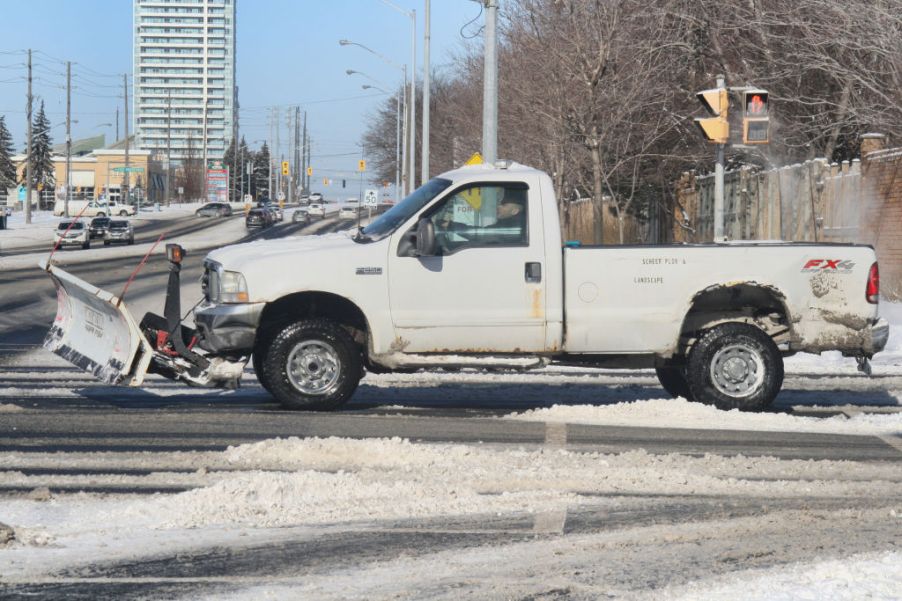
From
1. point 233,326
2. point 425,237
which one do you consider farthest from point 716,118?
point 233,326

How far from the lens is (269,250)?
449 inches

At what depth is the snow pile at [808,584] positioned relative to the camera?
5512 mm

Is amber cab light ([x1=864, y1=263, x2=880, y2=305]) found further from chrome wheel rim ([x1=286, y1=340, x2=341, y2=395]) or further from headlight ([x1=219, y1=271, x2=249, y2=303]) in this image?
headlight ([x1=219, y1=271, x2=249, y2=303])

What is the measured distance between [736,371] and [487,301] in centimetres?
232

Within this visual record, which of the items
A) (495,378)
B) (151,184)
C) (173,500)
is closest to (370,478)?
(173,500)

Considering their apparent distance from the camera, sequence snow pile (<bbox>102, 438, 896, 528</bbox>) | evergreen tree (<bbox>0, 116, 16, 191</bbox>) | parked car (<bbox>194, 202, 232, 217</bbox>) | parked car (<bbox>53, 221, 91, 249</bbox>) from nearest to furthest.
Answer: snow pile (<bbox>102, 438, 896, 528</bbox>), parked car (<bbox>53, 221, 91, 249</bbox>), parked car (<bbox>194, 202, 232, 217</bbox>), evergreen tree (<bbox>0, 116, 16, 191</bbox>)

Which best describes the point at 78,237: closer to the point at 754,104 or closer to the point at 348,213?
the point at 754,104

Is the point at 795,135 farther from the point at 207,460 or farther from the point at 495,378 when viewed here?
the point at 207,460

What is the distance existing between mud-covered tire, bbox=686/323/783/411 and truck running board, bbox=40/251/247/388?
4024mm

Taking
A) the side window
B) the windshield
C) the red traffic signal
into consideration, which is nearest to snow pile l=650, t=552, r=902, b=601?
the side window

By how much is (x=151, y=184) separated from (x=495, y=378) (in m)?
162

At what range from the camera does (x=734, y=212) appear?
34094 mm

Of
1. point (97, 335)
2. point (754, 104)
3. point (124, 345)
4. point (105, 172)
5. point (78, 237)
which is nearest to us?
point (124, 345)

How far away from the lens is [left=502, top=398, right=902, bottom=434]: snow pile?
10727 mm
